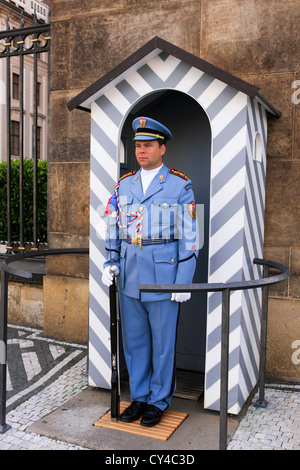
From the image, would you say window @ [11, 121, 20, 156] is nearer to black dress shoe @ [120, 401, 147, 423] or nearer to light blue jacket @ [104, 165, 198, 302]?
light blue jacket @ [104, 165, 198, 302]

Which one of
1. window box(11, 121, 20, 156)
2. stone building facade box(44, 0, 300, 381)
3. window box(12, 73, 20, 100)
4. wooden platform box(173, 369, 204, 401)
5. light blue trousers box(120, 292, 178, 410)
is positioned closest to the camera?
light blue trousers box(120, 292, 178, 410)

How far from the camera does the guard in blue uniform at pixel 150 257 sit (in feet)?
10.7

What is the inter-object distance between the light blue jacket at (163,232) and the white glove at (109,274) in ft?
0.31

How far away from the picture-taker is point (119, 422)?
3.37 metres

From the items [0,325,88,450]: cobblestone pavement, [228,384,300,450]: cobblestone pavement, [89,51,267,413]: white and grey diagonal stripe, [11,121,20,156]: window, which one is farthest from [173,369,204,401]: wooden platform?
[11,121,20,156]: window

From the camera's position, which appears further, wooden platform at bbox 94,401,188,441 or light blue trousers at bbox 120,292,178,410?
light blue trousers at bbox 120,292,178,410

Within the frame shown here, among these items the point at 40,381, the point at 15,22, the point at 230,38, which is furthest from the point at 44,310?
the point at 15,22

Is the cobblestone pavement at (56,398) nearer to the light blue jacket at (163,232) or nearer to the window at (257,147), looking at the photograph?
the light blue jacket at (163,232)

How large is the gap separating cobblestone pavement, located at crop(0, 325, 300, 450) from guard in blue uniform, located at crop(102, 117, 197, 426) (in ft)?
1.92

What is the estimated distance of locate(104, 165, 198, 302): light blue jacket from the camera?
10.7 ft

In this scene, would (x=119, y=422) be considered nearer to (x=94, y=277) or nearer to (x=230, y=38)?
(x=94, y=277)

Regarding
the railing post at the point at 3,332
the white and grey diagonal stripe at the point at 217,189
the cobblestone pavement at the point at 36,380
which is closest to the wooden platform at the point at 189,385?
the white and grey diagonal stripe at the point at 217,189

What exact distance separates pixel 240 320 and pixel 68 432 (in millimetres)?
1337

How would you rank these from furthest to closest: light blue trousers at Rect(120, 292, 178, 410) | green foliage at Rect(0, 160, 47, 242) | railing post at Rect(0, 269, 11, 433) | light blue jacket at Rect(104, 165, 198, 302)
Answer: green foliage at Rect(0, 160, 47, 242) → light blue trousers at Rect(120, 292, 178, 410) → light blue jacket at Rect(104, 165, 198, 302) → railing post at Rect(0, 269, 11, 433)
